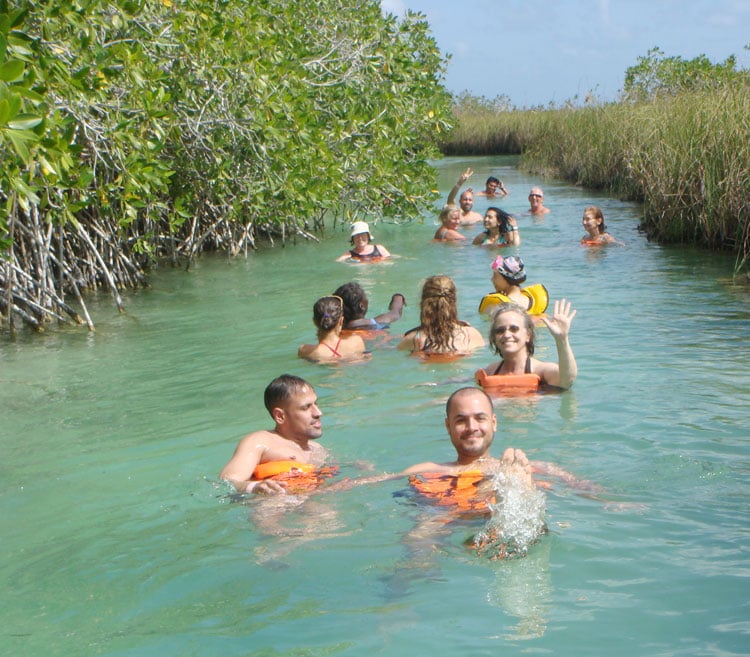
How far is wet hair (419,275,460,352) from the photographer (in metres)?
8.88

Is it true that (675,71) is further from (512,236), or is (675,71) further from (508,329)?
(508,329)

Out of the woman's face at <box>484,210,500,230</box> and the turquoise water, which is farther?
the woman's face at <box>484,210,500,230</box>

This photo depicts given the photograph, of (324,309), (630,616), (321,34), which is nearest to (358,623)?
(630,616)

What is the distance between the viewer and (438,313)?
8.97 m

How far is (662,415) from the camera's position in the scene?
7266 millimetres

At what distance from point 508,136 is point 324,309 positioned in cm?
3339

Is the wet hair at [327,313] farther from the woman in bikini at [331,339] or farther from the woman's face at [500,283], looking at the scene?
the woman's face at [500,283]

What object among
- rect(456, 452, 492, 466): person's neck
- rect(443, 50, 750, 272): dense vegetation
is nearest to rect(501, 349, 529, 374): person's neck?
rect(456, 452, 492, 466): person's neck

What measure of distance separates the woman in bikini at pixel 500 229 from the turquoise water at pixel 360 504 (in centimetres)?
413

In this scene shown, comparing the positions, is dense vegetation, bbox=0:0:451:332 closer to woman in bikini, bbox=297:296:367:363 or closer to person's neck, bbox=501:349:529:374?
woman in bikini, bbox=297:296:367:363

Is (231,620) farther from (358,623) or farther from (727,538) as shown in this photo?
(727,538)

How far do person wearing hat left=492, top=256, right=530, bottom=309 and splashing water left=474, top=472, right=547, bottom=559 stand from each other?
5178 mm

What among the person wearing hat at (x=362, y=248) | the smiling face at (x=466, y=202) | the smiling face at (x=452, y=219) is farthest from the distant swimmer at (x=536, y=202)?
the person wearing hat at (x=362, y=248)

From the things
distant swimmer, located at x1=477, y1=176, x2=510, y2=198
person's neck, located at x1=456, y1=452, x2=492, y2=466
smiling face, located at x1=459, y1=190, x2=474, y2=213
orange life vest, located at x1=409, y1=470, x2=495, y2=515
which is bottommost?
orange life vest, located at x1=409, y1=470, x2=495, y2=515
